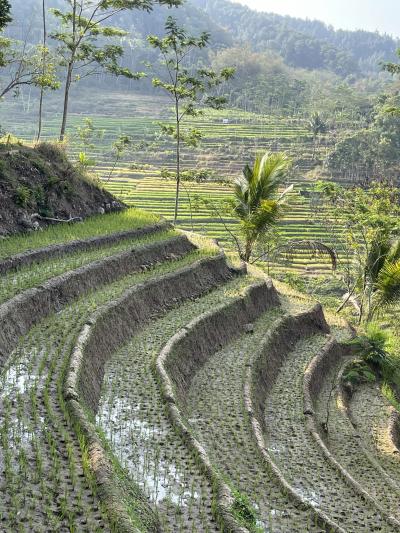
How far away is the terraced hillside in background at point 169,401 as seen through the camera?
5.55m

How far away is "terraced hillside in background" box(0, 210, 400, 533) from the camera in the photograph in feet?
18.2

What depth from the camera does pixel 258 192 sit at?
1920cm

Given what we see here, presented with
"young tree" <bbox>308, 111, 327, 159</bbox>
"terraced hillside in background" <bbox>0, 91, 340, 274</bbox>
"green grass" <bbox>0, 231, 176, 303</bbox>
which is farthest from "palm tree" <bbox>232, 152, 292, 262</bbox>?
"young tree" <bbox>308, 111, 327, 159</bbox>

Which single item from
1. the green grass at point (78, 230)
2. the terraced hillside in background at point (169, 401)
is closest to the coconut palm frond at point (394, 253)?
the terraced hillside in background at point (169, 401)

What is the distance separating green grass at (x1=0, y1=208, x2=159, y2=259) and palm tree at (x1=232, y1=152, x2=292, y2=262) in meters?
2.79

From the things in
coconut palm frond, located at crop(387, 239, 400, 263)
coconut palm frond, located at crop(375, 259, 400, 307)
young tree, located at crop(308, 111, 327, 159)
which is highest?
young tree, located at crop(308, 111, 327, 159)

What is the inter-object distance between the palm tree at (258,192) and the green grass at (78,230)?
2787 millimetres

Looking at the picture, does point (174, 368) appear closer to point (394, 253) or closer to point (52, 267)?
→ point (52, 267)

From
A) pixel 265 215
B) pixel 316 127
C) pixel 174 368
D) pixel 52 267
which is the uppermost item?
pixel 316 127

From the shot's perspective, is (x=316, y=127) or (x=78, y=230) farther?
(x=316, y=127)

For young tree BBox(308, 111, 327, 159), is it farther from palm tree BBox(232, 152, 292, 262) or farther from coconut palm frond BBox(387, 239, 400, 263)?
coconut palm frond BBox(387, 239, 400, 263)

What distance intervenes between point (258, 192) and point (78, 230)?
257 inches

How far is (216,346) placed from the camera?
12203 millimetres

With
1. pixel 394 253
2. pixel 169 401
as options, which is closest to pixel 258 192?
pixel 394 253
